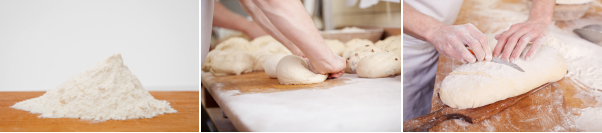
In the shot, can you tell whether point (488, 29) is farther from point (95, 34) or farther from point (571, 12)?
point (95, 34)

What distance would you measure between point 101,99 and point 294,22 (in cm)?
74

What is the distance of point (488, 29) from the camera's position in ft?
4.74

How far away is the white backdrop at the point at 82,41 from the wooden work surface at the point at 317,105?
1.18ft

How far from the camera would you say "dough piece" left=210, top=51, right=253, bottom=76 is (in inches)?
63.2

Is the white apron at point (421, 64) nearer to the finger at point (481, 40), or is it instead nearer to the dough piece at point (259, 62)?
the finger at point (481, 40)

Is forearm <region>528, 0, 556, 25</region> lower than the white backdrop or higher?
higher

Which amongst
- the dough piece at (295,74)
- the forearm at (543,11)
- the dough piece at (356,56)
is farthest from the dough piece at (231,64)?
the forearm at (543,11)

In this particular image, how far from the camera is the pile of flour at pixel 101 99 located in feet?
3.81

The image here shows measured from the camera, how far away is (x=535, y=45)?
49.7 inches

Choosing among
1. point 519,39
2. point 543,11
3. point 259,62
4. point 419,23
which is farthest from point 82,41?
point 543,11

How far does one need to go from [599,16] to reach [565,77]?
0.43 metres

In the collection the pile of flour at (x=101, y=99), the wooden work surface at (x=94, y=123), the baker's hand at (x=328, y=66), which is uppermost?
the baker's hand at (x=328, y=66)

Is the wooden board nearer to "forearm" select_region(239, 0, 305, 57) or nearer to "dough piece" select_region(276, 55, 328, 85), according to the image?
"dough piece" select_region(276, 55, 328, 85)

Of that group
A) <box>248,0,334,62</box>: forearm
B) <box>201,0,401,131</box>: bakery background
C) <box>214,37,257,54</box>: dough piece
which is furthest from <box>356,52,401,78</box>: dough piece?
<box>214,37,257,54</box>: dough piece
